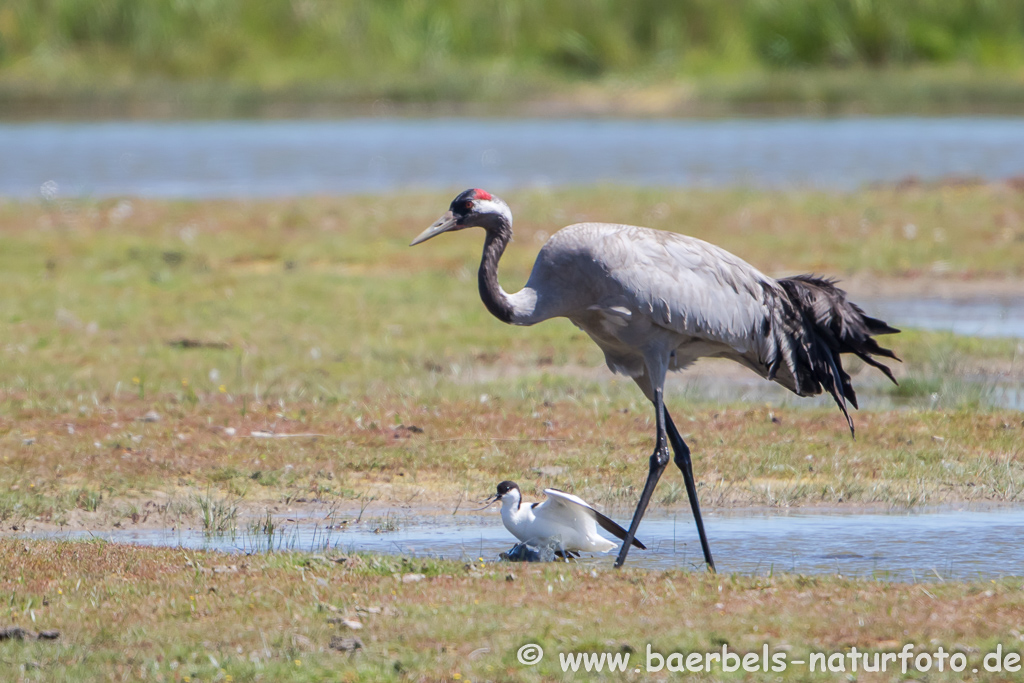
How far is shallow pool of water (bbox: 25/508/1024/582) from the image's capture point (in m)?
7.08

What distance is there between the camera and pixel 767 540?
762 centimetres

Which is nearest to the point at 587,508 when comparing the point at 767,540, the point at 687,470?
the point at 687,470

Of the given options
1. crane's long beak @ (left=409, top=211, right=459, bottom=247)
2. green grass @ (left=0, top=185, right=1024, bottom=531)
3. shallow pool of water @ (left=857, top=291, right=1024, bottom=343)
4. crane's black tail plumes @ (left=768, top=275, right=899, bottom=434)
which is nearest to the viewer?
crane's long beak @ (left=409, top=211, right=459, bottom=247)

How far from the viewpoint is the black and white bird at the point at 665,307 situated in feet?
24.3

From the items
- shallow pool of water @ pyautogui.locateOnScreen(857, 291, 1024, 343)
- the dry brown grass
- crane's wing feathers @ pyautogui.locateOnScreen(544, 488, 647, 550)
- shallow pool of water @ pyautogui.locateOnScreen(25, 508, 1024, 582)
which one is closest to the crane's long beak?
crane's wing feathers @ pyautogui.locateOnScreen(544, 488, 647, 550)

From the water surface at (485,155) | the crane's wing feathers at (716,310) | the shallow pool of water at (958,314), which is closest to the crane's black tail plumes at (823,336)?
the crane's wing feathers at (716,310)

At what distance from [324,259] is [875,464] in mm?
9681

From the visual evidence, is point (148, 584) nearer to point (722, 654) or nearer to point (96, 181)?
point (722, 654)

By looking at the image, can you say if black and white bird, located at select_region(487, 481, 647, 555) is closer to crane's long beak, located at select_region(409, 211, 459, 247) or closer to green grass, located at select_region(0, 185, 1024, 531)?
green grass, located at select_region(0, 185, 1024, 531)

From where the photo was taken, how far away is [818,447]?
363 inches

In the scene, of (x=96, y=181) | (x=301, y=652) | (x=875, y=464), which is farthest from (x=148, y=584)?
(x=96, y=181)

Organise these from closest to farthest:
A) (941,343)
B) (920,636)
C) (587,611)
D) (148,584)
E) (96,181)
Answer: (920,636), (587,611), (148,584), (941,343), (96,181)

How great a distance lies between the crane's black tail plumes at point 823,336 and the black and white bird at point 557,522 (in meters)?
1.36

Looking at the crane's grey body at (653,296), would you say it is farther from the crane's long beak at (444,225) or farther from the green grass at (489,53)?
the green grass at (489,53)
